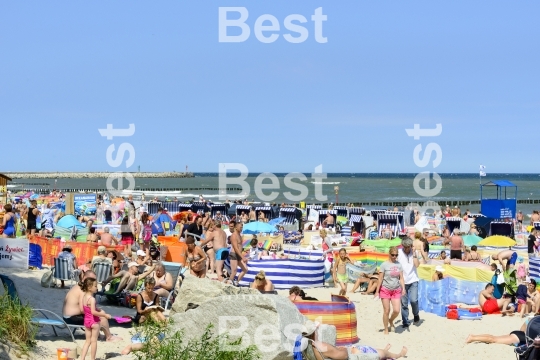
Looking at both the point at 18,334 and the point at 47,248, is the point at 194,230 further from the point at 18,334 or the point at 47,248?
the point at 18,334

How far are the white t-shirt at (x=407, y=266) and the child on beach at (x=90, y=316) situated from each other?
13.3 feet

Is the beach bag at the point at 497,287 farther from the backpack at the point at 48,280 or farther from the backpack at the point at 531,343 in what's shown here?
the backpack at the point at 48,280

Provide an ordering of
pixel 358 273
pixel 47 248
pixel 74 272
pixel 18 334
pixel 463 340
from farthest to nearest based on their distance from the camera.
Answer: pixel 47 248 → pixel 358 273 → pixel 74 272 → pixel 463 340 → pixel 18 334

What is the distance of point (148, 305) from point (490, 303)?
5.61m

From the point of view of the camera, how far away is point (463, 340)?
929 centimetres

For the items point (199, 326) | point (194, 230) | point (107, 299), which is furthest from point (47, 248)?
point (199, 326)

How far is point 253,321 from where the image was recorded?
7.20 meters

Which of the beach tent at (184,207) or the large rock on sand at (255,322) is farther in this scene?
the beach tent at (184,207)

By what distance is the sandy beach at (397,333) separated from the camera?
26.3 ft

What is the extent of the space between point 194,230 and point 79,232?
4306 mm

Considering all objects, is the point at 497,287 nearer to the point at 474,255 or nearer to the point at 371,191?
the point at 474,255

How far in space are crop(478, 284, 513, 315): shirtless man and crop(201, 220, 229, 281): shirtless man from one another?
171 inches

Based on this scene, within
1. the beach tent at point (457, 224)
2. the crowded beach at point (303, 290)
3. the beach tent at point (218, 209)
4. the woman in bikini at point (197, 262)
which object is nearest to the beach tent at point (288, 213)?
the beach tent at point (218, 209)

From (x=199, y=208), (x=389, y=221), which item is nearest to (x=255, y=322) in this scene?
(x=389, y=221)
